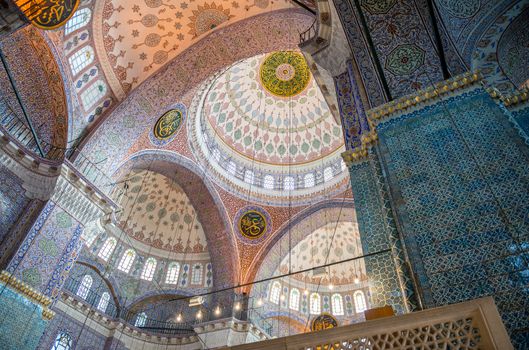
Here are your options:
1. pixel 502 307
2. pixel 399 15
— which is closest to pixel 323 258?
pixel 399 15

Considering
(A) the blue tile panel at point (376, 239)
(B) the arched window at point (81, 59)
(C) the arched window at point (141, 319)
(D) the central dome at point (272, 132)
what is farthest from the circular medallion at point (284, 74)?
(C) the arched window at point (141, 319)

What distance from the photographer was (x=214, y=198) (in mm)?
12266

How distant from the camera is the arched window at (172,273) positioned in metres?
13.3

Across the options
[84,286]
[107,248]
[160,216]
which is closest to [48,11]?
[84,286]

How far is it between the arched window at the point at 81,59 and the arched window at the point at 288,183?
7.91 m

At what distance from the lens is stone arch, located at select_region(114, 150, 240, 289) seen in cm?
1165

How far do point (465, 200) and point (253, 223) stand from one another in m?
9.74

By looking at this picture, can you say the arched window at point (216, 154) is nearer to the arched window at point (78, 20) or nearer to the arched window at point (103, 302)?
the arched window at point (103, 302)

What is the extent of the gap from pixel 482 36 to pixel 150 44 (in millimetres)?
7114

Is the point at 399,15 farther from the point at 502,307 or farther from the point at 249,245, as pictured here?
the point at 249,245

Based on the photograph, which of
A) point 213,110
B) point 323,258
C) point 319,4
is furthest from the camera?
point 323,258

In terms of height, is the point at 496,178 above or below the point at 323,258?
below

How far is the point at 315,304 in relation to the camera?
14.2m

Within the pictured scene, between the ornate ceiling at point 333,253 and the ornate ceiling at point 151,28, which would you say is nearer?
the ornate ceiling at point 151,28
